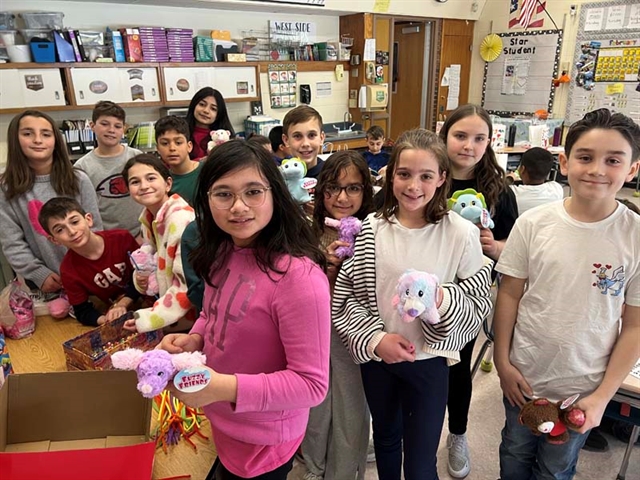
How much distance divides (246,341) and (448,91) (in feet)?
21.3

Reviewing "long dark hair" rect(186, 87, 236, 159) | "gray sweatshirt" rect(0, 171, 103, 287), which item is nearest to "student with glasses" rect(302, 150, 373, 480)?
"gray sweatshirt" rect(0, 171, 103, 287)

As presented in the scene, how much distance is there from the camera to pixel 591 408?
1.23 metres

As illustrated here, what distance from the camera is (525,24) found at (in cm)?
614

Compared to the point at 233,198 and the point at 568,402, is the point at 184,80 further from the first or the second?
the point at 568,402

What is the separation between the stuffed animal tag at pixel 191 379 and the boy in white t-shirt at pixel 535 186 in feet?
7.75

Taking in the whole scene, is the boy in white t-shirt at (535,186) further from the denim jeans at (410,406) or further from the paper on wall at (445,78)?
the paper on wall at (445,78)

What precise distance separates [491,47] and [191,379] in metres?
6.96

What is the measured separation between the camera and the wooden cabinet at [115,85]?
147 inches

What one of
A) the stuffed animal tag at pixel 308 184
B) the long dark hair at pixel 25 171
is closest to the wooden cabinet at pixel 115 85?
the long dark hair at pixel 25 171

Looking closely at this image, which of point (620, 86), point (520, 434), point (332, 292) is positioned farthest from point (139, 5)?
point (620, 86)

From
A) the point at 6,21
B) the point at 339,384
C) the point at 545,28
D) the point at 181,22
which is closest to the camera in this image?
the point at 339,384

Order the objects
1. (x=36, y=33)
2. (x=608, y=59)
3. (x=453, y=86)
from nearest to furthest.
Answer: (x=36, y=33) → (x=608, y=59) → (x=453, y=86)

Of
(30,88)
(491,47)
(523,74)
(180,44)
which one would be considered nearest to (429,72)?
→ (491,47)

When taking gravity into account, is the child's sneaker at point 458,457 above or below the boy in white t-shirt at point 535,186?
below
